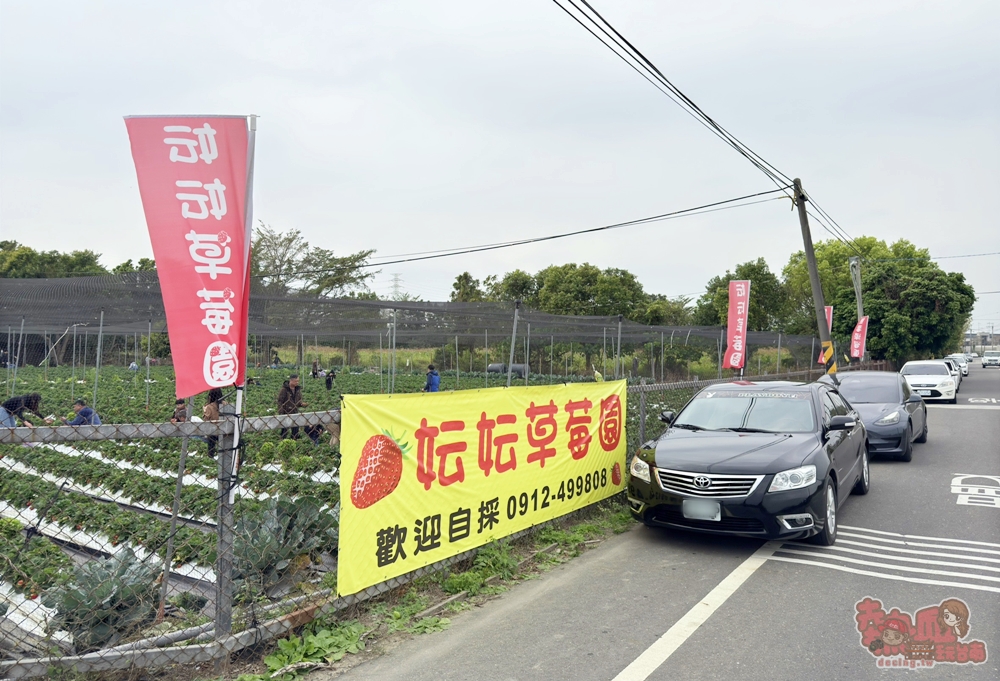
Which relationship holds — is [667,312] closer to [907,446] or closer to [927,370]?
[927,370]

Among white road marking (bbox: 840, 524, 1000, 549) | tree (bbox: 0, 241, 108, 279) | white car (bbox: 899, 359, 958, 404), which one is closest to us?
white road marking (bbox: 840, 524, 1000, 549)

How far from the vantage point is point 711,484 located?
5879 mm

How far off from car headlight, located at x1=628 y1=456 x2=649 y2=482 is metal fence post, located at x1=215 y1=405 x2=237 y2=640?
373 cm

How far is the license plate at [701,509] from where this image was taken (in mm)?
5839

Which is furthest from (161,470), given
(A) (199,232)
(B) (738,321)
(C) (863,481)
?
(B) (738,321)

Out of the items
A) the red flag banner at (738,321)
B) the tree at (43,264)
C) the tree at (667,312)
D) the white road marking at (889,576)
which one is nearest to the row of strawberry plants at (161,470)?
the white road marking at (889,576)

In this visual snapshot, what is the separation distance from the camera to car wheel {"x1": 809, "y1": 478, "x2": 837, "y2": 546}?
6.07 m

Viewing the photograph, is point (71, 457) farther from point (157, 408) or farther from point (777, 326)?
point (777, 326)

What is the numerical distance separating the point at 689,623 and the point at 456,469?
1940 mm

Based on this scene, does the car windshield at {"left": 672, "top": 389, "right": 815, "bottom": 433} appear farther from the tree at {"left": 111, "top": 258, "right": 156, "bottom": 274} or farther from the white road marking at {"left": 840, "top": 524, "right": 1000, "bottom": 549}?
the tree at {"left": 111, "top": 258, "right": 156, "bottom": 274}

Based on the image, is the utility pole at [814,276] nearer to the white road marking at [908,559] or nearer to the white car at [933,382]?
the white car at [933,382]

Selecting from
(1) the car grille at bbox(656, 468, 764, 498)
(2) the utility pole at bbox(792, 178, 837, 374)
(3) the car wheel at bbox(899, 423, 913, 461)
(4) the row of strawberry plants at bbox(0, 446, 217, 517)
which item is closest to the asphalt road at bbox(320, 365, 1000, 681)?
(1) the car grille at bbox(656, 468, 764, 498)

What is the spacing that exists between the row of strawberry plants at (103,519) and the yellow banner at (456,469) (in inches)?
72.2

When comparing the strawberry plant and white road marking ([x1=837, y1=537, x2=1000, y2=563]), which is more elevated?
the strawberry plant
